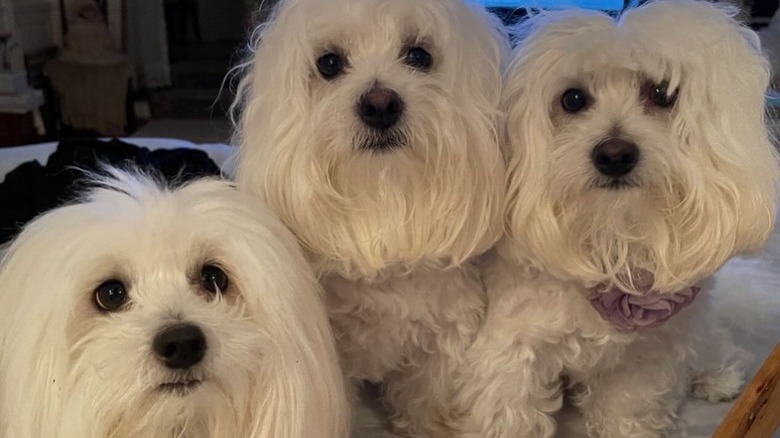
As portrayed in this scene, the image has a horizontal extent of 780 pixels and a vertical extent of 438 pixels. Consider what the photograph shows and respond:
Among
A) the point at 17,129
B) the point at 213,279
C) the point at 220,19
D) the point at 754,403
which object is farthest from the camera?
the point at 220,19

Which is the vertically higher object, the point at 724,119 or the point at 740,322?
the point at 724,119

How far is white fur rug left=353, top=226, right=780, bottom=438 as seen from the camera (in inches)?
55.1

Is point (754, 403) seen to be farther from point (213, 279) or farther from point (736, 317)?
point (736, 317)

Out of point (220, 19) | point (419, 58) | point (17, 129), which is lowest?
point (17, 129)

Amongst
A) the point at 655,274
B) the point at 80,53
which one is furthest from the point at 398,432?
the point at 80,53

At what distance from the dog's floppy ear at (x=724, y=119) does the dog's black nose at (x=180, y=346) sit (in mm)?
→ 644

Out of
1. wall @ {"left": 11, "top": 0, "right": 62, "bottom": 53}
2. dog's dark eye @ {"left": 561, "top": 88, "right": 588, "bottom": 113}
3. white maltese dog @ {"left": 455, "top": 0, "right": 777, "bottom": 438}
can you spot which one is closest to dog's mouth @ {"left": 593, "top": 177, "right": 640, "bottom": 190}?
white maltese dog @ {"left": 455, "top": 0, "right": 777, "bottom": 438}

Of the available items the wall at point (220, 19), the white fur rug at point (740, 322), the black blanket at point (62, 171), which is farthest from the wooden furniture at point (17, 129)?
the white fur rug at point (740, 322)

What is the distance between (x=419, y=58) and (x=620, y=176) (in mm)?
313

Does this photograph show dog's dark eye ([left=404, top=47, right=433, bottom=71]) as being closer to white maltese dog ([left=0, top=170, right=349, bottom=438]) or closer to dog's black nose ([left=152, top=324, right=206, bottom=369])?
white maltese dog ([left=0, top=170, right=349, bottom=438])

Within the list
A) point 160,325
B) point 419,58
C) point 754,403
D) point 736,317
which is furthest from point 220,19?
point 754,403

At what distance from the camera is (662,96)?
113 centimetres

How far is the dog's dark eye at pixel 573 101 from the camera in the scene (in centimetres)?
114

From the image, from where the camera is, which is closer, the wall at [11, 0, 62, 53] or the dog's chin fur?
the dog's chin fur
